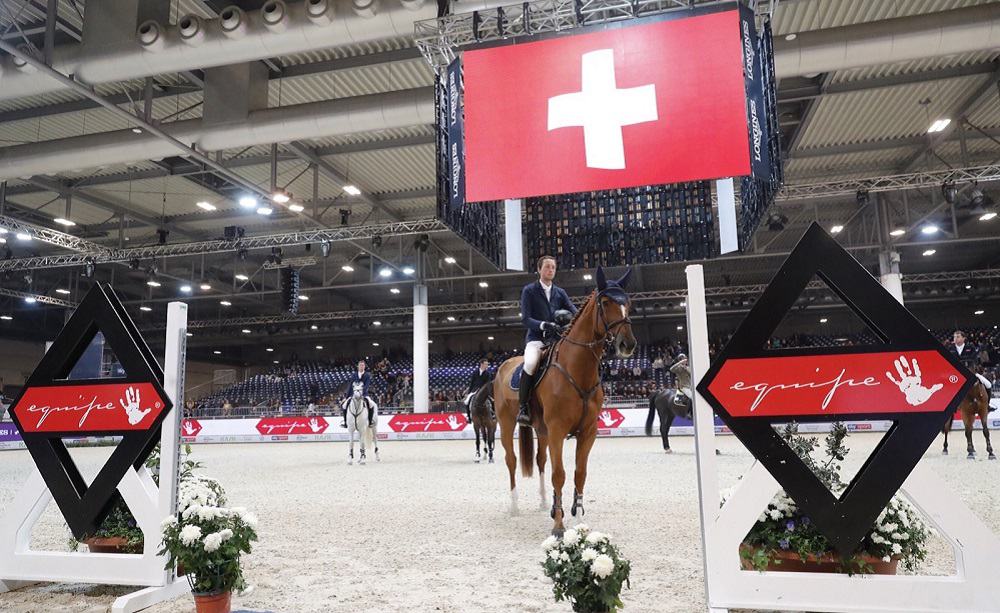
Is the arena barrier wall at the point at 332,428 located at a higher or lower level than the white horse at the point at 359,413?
lower

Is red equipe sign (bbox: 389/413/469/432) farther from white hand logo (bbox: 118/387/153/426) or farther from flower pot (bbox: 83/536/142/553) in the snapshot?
white hand logo (bbox: 118/387/153/426)

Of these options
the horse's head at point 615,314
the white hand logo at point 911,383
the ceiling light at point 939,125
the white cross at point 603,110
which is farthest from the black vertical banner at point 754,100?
the ceiling light at point 939,125

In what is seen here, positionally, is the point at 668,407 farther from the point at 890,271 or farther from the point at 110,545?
the point at 890,271

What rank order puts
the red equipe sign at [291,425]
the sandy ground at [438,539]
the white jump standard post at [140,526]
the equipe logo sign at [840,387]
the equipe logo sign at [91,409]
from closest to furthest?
the equipe logo sign at [840,387] < the sandy ground at [438,539] < the white jump standard post at [140,526] < the equipe logo sign at [91,409] < the red equipe sign at [291,425]

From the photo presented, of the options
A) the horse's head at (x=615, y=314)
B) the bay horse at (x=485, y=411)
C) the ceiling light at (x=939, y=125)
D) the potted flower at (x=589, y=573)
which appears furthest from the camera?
the ceiling light at (x=939, y=125)

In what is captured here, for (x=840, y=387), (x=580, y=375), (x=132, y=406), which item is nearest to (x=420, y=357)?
(x=580, y=375)

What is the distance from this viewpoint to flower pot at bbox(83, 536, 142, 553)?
3.64m

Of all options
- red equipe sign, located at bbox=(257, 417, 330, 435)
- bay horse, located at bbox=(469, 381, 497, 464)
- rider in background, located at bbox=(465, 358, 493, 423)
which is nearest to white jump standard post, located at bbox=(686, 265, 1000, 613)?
bay horse, located at bbox=(469, 381, 497, 464)

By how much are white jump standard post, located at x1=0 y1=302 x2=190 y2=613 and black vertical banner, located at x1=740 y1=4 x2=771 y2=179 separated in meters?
6.70

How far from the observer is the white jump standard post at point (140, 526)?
345cm

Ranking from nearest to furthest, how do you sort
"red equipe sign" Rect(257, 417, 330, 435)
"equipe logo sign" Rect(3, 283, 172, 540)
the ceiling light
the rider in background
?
"equipe logo sign" Rect(3, 283, 172, 540) → the rider in background → the ceiling light → "red equipe sign" Rect(257, 417, 330, 435)

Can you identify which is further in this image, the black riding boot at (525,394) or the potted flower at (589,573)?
the black riding boot at (525,394)

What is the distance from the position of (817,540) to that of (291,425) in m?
21.9

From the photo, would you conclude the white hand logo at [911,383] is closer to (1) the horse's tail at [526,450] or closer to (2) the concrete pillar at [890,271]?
(1) the horse's tail at [526,450]
